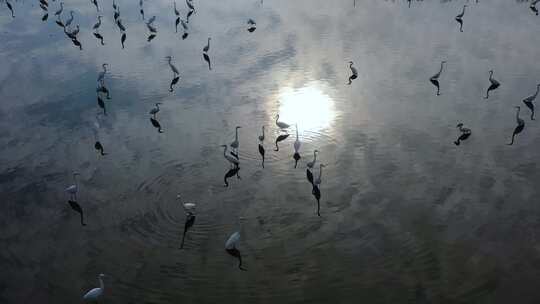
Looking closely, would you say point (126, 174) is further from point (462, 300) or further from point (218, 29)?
point (218, 29)

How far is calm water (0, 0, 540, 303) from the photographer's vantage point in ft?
23.3

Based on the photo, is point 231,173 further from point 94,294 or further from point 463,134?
point 463,134

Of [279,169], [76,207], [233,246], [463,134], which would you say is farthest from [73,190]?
[463,134]

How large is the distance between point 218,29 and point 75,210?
1001cm

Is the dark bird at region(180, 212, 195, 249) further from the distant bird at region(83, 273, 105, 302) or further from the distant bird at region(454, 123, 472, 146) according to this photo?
the distant bird at region(454, 123, 472, 146)

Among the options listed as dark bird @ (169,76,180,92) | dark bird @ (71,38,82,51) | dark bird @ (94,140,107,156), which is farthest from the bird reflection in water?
dark bird @ (71,38,82,51)

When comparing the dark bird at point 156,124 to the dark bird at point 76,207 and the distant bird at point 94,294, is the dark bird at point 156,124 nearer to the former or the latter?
the dark bird at point 76,207

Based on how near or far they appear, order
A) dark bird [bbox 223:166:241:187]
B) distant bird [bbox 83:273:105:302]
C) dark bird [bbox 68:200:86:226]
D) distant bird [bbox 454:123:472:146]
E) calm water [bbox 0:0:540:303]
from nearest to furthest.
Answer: distant bird [bbox 83:273:105:302] → calm water [bbox 0:0:540:303] → dark bird [bbox 68:200:86:226] → dark bird [bbox 223:166:241:187] → distant bird [bbox 454:123:472:146]

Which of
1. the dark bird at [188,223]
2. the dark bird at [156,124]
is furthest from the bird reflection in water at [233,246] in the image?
the dark bird at [156,124]

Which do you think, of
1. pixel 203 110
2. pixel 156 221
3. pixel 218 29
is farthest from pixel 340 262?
pixel 218 29

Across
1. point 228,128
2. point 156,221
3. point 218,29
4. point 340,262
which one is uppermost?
point 218,29

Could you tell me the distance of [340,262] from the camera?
7.32 m

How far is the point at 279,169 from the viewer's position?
9.45m

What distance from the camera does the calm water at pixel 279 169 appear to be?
7.10m
